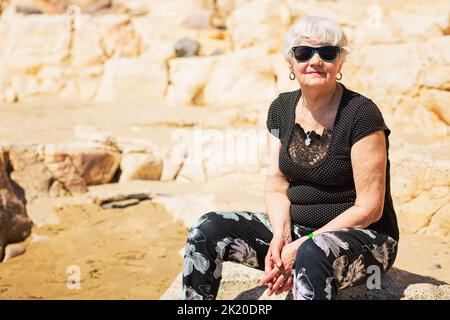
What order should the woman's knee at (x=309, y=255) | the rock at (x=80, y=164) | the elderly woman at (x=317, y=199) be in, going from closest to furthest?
the woman's knee at (x=309, y=255) < the elderly woman at (x=317, y=199) < the rock at (x=80, y=164)

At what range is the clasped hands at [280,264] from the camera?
2084mm

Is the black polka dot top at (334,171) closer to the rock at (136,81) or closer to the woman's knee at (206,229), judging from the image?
the woman's knee at (206,229)

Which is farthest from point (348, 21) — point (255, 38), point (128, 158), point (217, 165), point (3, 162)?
point (3, 162)

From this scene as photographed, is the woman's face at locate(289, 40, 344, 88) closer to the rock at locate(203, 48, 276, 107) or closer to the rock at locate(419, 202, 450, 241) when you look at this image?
the rock at locate(419, 202, 450, 241)

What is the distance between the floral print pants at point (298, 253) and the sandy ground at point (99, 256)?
1509 mm

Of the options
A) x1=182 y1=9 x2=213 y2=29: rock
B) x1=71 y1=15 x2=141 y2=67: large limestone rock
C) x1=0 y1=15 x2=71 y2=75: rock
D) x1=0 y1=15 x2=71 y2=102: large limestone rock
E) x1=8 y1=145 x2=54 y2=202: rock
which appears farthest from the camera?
x1=182 y1=9 x2=213 y2=29: rock

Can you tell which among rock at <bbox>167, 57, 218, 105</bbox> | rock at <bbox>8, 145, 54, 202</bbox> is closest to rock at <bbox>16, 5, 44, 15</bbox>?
rock at <bbox>167, 57, 218, 105</bbox>

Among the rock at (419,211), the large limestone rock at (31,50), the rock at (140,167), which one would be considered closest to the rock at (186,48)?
the large limestone rock at (31,50)

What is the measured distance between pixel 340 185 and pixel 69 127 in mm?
6319

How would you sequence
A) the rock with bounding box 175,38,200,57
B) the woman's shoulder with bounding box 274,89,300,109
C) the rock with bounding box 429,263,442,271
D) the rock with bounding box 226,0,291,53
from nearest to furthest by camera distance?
the woman's shoulder with bounding box 274,89,300,109
the rock with bounding box 429,263,442,271
the rock with bounding box 226,0,291,53
the rock with bounding box 175,38,200,57

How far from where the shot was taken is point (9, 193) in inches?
194

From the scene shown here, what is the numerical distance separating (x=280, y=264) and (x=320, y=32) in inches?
37.0

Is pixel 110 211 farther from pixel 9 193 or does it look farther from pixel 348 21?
pixel 348 21

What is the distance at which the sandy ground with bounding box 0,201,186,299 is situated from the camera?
3697 millimetres
